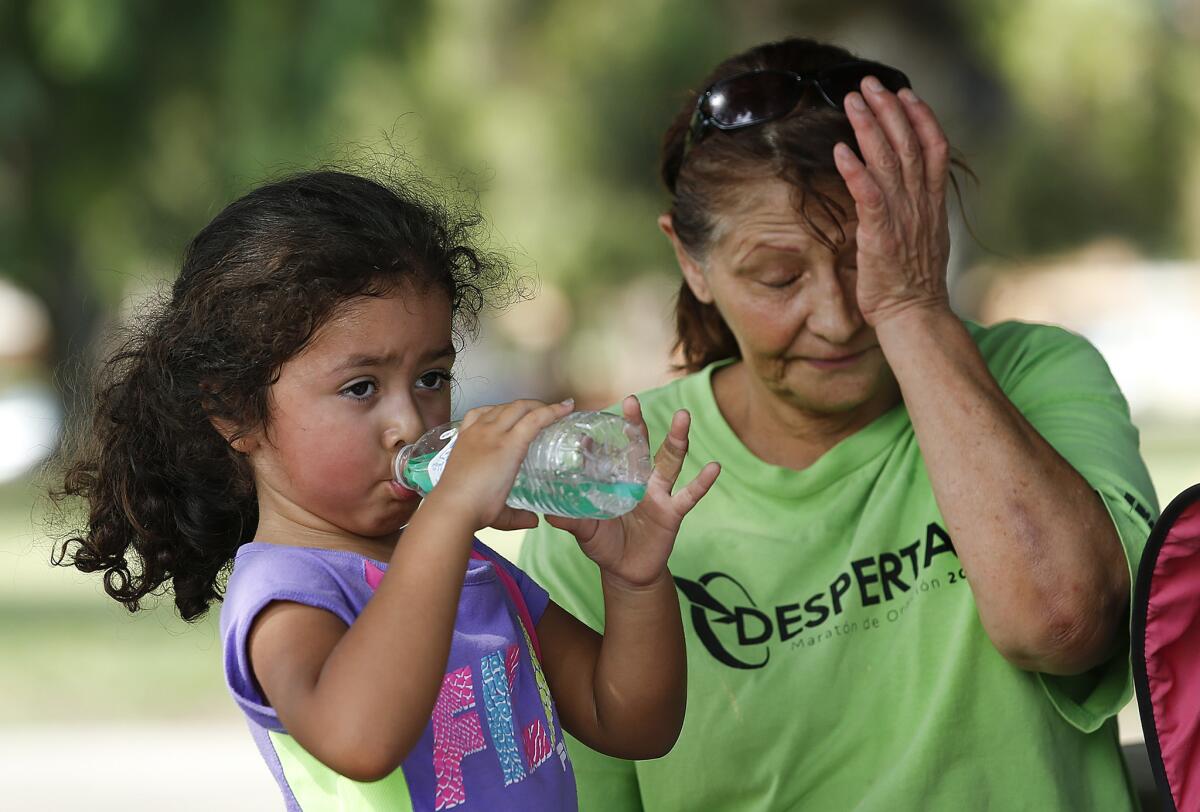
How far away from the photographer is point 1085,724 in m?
2.14

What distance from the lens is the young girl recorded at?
159 cm

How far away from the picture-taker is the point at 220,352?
185cm

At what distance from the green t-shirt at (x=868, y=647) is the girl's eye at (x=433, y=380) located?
615 millimetres

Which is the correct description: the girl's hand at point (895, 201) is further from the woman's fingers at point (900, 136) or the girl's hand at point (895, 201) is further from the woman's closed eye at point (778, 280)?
the woman's closed eye at point (778, 280)

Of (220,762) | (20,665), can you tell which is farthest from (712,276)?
(20,665)

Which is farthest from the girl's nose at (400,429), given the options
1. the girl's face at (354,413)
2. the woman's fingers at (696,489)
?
the woman's fingers at (696,489)

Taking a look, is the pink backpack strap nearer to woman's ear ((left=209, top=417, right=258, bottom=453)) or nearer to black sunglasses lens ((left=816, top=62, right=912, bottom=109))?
woman's ear ((left=209, top=417, right=258, bottom=453))

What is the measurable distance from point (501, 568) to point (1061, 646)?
2.44 ft

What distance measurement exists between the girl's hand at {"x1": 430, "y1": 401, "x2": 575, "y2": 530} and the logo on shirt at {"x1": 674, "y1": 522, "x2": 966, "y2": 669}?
0.72m

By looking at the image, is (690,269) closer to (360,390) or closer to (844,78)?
(844,78)

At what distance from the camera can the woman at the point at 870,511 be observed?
82.4 inches

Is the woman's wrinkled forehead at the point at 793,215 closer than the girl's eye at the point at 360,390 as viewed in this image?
No

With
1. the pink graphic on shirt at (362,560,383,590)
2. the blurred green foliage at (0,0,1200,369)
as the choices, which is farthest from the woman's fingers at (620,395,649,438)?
the blurred green foliage at (0,0,1200,369)

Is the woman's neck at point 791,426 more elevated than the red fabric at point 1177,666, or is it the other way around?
the woman's neck at point 791,426
